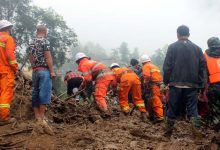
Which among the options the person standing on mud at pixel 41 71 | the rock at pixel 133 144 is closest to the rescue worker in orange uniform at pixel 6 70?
the person standing on mud at pixel 41 71

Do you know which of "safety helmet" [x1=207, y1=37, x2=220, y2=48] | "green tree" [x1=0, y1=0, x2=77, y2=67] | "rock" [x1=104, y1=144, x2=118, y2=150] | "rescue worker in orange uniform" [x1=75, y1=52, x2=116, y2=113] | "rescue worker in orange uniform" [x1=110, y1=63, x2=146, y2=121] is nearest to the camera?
"rock" [x1=104, y1=144, x2=118, y2=150]

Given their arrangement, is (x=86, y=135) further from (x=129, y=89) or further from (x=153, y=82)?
(x=153, y=82)

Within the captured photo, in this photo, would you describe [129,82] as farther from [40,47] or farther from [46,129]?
[46,129]

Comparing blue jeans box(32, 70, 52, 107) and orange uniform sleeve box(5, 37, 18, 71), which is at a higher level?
orange uniform sleeve box(5, 37, 18, 71)

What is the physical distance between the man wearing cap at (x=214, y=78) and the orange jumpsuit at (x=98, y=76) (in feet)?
7.95

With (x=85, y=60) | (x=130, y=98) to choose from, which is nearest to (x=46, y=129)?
(x=85, y=60)

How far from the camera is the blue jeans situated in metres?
5.74

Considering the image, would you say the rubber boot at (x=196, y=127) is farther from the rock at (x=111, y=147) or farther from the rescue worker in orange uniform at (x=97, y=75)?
the rescue worker in orange uniform at (x=97, y=75)

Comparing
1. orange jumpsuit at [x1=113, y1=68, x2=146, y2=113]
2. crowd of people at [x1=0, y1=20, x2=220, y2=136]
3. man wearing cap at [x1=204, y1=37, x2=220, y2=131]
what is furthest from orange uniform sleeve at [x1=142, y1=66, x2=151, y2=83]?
man wearing cap at [x1=204, y1=37, x2=220, y2=131]

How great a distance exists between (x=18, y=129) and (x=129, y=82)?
374 centimetres

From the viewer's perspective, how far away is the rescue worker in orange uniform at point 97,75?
752cm

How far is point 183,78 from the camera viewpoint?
552 cm

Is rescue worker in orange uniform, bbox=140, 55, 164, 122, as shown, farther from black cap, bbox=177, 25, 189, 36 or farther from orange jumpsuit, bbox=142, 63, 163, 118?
black cap, bbox=177, 25, 189, 36

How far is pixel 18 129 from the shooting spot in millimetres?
5043
